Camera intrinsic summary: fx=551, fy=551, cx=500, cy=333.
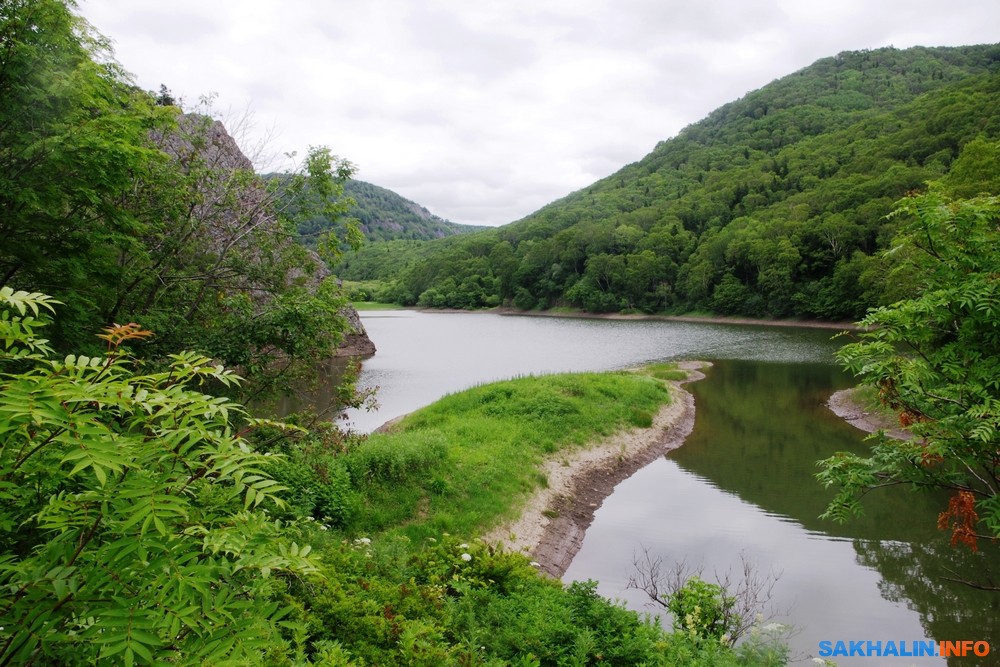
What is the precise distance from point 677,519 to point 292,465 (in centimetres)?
1156

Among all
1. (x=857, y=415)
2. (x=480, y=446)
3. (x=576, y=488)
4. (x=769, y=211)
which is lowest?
(x=576, y=488)

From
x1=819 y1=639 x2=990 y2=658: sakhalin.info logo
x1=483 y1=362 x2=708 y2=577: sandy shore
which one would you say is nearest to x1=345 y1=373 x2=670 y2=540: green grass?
x1=483 y1=362 x2=708 y2=577: sandy shore

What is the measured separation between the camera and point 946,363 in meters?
6.42

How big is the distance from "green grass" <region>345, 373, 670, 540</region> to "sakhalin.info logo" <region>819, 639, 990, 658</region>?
7762mm

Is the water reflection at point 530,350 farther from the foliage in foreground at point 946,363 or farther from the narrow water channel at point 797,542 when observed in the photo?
the foliage in foreground at point 946,363

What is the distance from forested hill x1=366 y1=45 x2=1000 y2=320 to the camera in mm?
73688

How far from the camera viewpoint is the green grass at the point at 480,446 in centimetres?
1363

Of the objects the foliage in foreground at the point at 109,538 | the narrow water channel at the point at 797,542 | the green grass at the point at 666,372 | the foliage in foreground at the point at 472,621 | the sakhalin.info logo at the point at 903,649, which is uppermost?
the foliage in foreground at the point at 109,538

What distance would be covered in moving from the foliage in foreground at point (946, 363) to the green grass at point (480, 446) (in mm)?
9400

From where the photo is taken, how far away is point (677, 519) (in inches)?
667

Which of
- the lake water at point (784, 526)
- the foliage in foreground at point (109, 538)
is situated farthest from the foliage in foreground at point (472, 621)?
the foliage in foreground at point (109, 538)

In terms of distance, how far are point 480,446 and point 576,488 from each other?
3626mm

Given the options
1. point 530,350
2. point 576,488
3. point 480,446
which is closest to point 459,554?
point 480,446

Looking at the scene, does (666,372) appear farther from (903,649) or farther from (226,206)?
(226,206)
